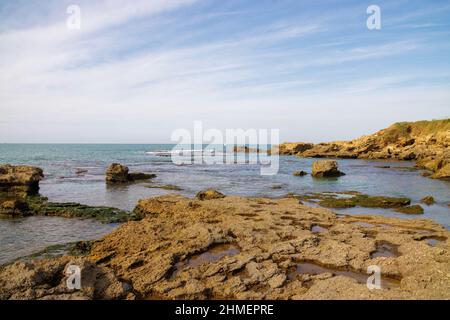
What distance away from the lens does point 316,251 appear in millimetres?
Answer: 10414

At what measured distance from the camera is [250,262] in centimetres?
947

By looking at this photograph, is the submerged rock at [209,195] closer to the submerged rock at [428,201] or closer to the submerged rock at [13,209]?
the submerged rock at [13,209]

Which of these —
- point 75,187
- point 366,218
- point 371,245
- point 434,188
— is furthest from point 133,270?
point 434,188

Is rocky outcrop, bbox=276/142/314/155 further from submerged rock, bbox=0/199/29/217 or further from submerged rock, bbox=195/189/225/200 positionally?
submerged rock, bbox=0/199/29/217

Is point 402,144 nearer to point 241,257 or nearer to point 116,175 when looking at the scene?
point 116,175

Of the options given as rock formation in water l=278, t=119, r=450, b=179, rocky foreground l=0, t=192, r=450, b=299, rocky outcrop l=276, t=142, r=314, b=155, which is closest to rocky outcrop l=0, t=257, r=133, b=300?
rocky foreground l=0, t=192, r=450, b=299

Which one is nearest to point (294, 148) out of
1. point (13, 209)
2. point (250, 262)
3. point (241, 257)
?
point (13, 209)

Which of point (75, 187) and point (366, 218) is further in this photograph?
point (75, 187)

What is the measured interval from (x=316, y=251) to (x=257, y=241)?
202 cm

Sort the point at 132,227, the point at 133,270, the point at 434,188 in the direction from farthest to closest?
the point at 434,188 → the point at 132,227 → the point at 133,270

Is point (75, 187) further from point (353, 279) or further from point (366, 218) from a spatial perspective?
point (353, 279)

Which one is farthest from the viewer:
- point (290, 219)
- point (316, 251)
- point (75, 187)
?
point (75, 187)

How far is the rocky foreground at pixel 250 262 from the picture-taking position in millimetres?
7652
